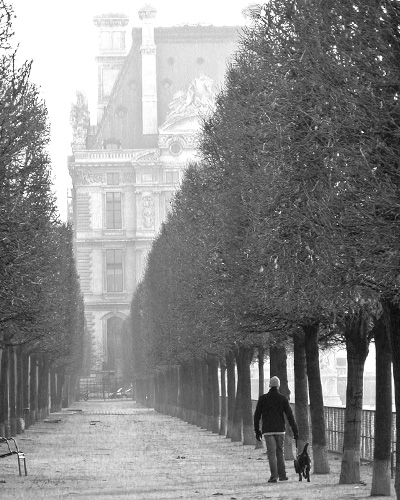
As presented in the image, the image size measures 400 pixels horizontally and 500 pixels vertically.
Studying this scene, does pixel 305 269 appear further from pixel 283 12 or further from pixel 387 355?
pixel 283 12

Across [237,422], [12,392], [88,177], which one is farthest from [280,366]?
[88,177]

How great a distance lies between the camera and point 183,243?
6197 centimetres

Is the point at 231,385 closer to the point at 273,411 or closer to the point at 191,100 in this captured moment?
the point at 273,411

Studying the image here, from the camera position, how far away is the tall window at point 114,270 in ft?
637

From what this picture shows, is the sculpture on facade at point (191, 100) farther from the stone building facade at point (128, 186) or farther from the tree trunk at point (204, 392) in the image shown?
the tree trunk at point (204, 392)

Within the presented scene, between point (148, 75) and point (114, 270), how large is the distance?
83.6 ft

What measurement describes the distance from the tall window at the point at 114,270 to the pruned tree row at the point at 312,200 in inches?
5725

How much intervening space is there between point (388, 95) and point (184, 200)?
40.5 meters

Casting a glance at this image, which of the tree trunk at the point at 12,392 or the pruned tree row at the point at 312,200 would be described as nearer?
the pruned tree row at the point at 312,200

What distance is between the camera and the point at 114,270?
195 m

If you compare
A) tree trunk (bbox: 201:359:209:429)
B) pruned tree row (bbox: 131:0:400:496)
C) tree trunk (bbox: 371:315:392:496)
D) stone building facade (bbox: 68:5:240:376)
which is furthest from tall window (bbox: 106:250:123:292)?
tree trunk (bbox: 371:315:392:496)

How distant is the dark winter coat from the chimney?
165509 millimetres

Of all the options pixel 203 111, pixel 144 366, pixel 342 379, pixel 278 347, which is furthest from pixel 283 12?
pixel 203 111

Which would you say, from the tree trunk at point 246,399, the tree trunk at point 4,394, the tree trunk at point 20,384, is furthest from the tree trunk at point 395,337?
the tree trunk at point 20,384
